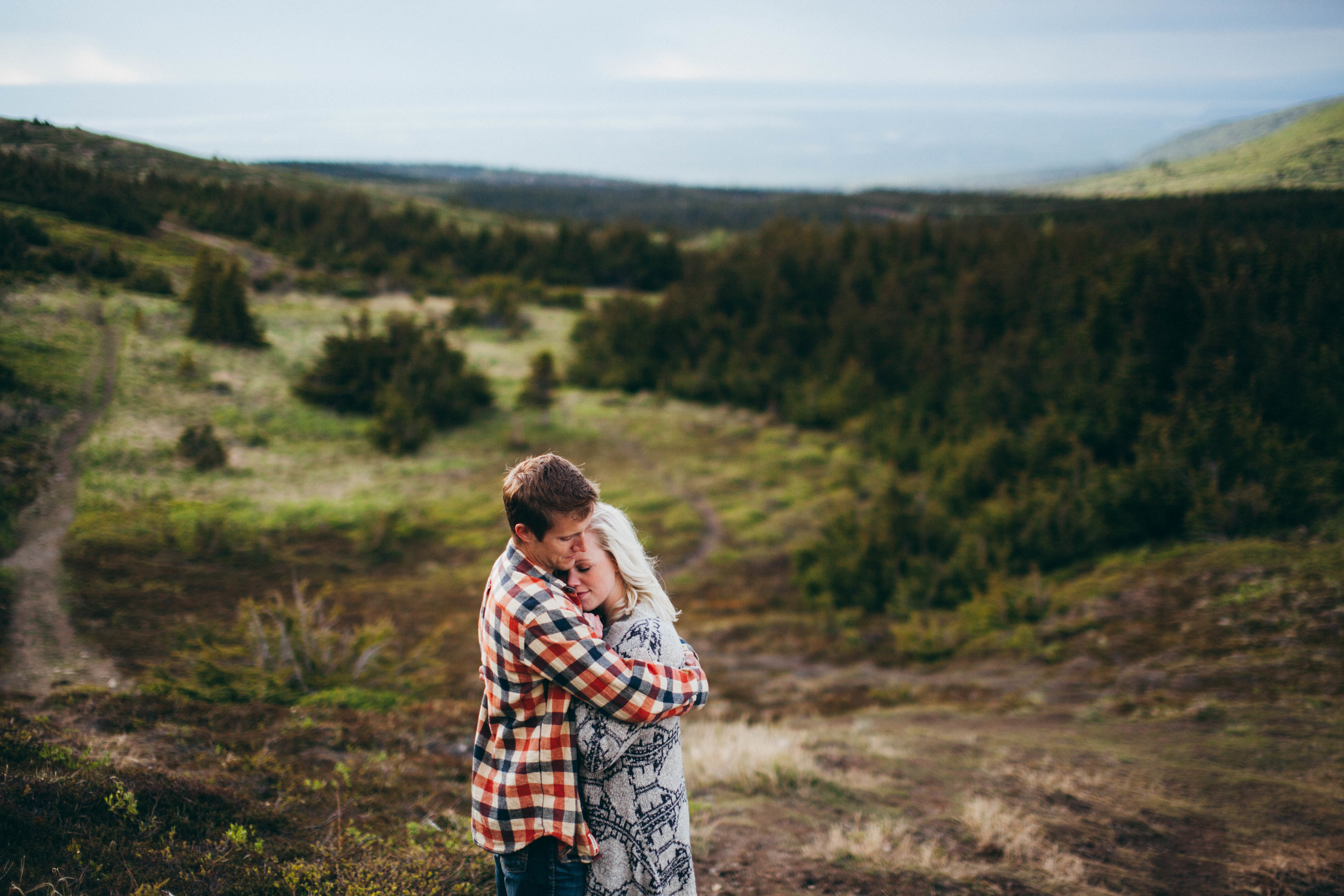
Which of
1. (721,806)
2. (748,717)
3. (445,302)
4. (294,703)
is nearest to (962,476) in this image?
(748,717)

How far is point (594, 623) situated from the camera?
2.11m

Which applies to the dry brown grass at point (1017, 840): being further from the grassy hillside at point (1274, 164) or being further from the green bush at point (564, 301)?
the green bush at point (564, 301)

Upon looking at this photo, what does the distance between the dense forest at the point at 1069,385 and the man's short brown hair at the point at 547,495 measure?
13.1 metres

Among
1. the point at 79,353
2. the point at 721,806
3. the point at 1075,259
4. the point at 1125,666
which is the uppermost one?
the point at 1075,259

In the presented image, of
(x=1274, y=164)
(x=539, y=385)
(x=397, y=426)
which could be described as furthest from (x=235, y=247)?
(x=1274, y=164)

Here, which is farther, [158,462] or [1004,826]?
[158,462]

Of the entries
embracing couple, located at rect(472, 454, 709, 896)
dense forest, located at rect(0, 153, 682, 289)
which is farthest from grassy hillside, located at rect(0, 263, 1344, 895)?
dense forest, located at rect(0, 153, 682, 289)

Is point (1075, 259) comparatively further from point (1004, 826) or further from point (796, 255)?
point (1004, 826)

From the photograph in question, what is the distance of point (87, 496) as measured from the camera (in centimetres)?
1245

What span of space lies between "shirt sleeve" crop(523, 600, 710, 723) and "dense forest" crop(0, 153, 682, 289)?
12.7 metres

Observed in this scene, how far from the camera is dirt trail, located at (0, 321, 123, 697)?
24.4 feet

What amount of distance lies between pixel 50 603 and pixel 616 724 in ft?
36.1

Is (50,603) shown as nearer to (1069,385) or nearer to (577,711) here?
(577,711)

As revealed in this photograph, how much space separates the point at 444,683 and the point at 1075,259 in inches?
922
